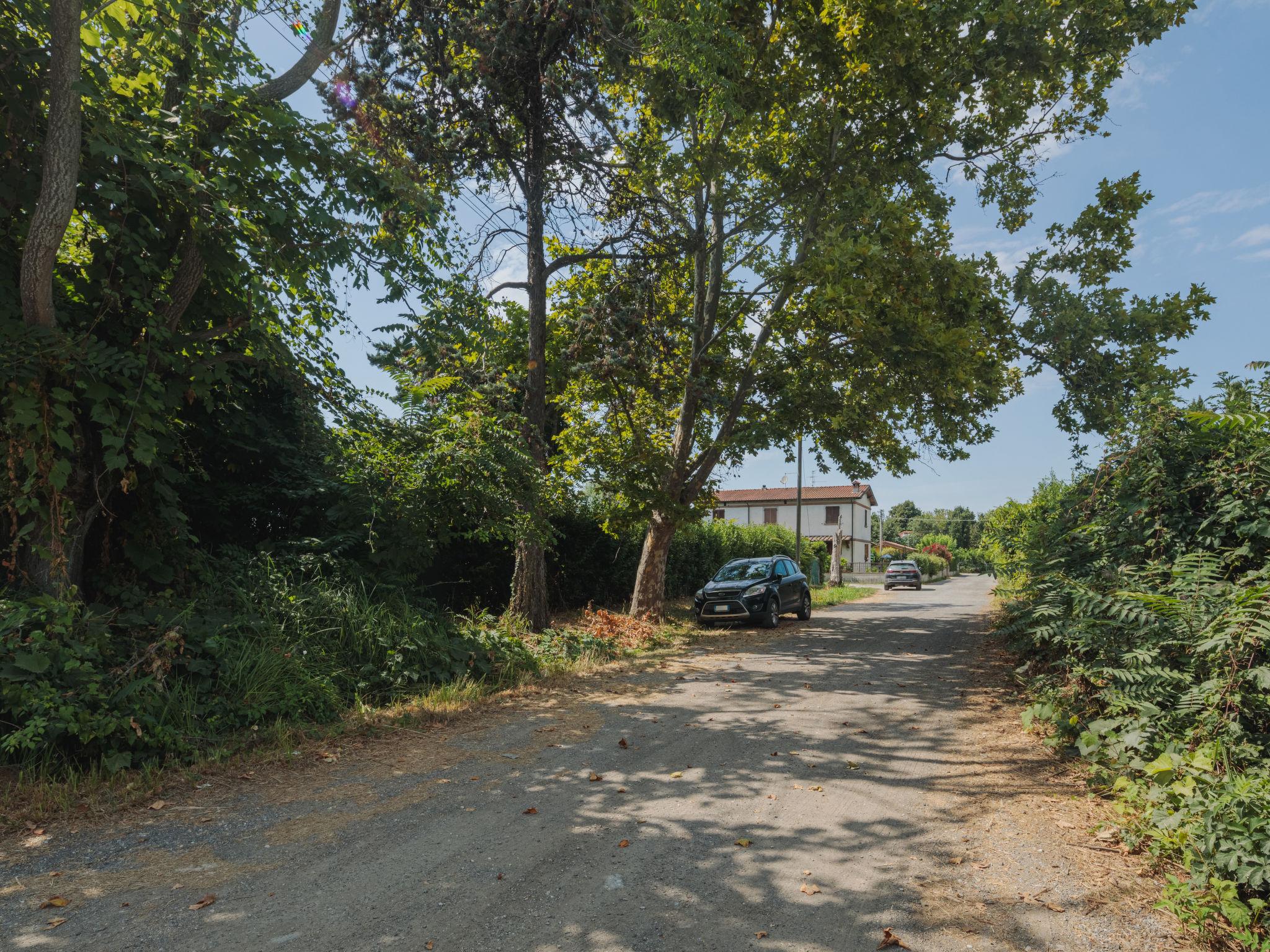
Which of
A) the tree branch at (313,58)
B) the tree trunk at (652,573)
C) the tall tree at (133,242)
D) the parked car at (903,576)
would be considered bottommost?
the parked car at (903,576)

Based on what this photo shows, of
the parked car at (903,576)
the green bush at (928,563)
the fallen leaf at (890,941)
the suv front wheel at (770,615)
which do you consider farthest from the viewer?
the green bush at (928,563)

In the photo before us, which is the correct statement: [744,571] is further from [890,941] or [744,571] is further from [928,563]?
[928,563]

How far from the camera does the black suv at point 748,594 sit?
1600 centimetres

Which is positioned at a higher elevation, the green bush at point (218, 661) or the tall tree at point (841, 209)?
the tall tree at point (841, 209)

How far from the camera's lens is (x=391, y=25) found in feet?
36.7

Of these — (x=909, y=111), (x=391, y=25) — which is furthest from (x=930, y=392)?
(x=391, y=25)

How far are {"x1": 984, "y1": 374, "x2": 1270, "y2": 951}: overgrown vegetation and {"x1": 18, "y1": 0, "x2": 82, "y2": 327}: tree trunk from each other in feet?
28.5

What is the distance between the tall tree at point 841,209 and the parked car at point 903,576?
2510 cm

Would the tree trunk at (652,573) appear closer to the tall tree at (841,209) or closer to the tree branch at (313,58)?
the tall tree at (841,209)

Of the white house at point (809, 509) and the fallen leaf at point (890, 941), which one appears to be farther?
the white house at point (809, 509)

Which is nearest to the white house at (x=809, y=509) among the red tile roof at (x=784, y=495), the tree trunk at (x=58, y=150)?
the red tile roof at (x=784, y=495)

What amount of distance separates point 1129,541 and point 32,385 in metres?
9.62

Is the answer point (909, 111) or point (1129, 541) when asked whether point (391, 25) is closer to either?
point (909, 111)

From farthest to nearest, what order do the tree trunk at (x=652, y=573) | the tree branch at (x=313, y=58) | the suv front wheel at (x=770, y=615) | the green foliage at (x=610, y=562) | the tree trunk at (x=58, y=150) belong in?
1. the green foliage at (x=610, y=562)
2. the suv front wheel at (x=770, y=615)
3. the tree trunk at (x=652, y=573)
4. the tree branch at (x=313, y=58)
5. the tree trunk at (x=58, y=150)
